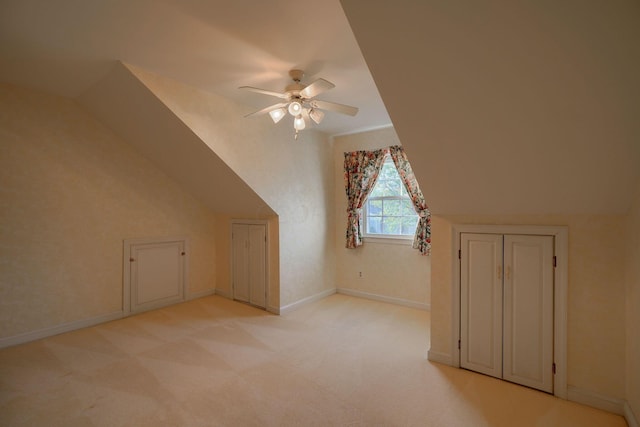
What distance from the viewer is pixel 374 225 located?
Result: 14.8 ft

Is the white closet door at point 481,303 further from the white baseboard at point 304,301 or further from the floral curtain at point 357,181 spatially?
the white baseboard at point 304,301

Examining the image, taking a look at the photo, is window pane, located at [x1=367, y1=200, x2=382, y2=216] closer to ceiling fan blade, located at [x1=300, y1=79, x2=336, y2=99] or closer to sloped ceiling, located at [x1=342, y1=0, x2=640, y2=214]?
sloped ceiling, located at [x1=342, y1=0, x2=640, y2=214]

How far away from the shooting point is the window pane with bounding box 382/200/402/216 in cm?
425

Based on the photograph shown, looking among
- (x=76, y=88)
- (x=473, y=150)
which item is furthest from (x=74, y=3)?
(x=473, y=150)

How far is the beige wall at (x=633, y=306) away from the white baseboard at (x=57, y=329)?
4814mm

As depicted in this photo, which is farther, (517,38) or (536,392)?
(536,392)

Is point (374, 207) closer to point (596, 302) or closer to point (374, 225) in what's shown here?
point (374, 225)

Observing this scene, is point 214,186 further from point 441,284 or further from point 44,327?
point 441,284

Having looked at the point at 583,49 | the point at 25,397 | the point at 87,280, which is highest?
the point at 583,49

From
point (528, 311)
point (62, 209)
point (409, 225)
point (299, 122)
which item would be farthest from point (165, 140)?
point (528, 311)

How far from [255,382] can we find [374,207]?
2.92 m

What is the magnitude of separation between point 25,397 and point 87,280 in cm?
150

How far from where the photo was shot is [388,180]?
4332mm

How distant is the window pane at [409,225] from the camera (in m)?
4.12
